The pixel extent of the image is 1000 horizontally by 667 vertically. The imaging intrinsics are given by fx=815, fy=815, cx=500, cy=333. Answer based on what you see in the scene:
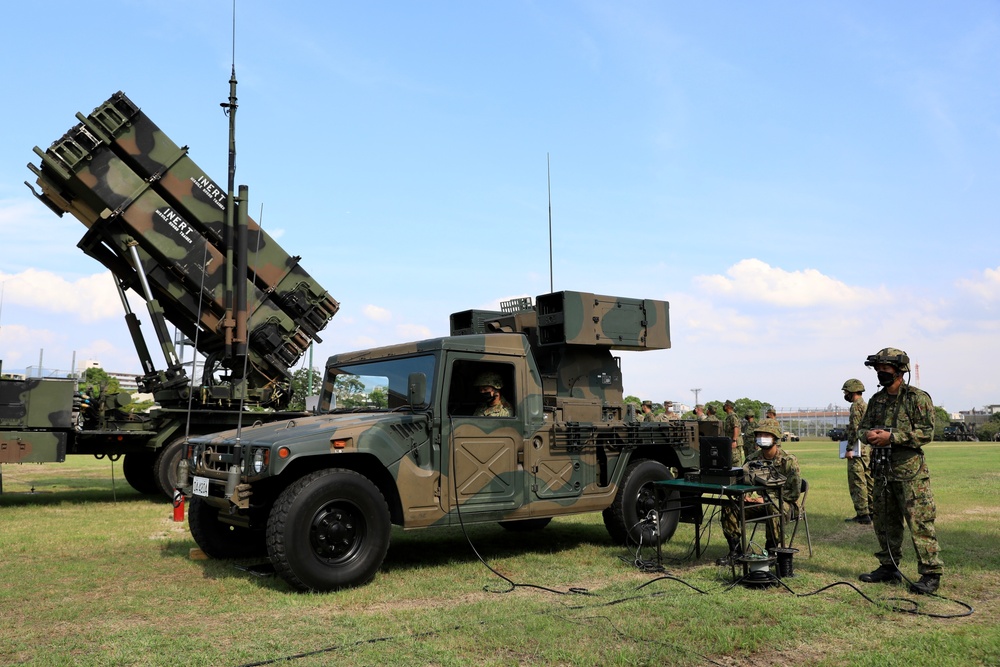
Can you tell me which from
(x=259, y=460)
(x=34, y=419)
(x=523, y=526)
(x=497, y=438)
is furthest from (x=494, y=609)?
(x=34, y=419)

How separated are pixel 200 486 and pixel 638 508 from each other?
421cm

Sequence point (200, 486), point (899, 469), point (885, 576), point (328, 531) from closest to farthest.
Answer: point (328, 531) → point (899, 469) → point (885, 576) → point (200, 486)

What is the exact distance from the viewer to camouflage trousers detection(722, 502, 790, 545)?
661 cm

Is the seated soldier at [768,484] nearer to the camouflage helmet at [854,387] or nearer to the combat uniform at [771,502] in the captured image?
the combat uniform at [771,502]

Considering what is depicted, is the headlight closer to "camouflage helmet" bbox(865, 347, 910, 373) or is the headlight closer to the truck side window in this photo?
the truck side window

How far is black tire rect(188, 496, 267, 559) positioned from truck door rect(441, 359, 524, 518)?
82.3 inches

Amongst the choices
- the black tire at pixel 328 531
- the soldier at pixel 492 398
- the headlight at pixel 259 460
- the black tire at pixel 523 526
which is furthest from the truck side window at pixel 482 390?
the black tire at pixel 523 526

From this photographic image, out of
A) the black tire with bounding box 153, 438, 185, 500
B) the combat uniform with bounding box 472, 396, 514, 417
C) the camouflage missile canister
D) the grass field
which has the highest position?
the camouflage missile canister

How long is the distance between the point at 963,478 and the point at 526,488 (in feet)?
42.3

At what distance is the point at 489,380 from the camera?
719 centimetres

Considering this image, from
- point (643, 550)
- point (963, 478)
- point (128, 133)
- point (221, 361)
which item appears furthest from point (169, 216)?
point (963, 478)

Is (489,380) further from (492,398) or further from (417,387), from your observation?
(417,387)

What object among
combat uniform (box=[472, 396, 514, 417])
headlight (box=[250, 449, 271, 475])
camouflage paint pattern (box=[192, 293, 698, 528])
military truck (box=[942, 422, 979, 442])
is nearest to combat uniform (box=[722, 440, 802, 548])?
camouflage paint pattern (box=[192, 293, 698, 528])

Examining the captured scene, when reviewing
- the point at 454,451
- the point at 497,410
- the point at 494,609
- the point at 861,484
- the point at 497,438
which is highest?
the point at 497,410
